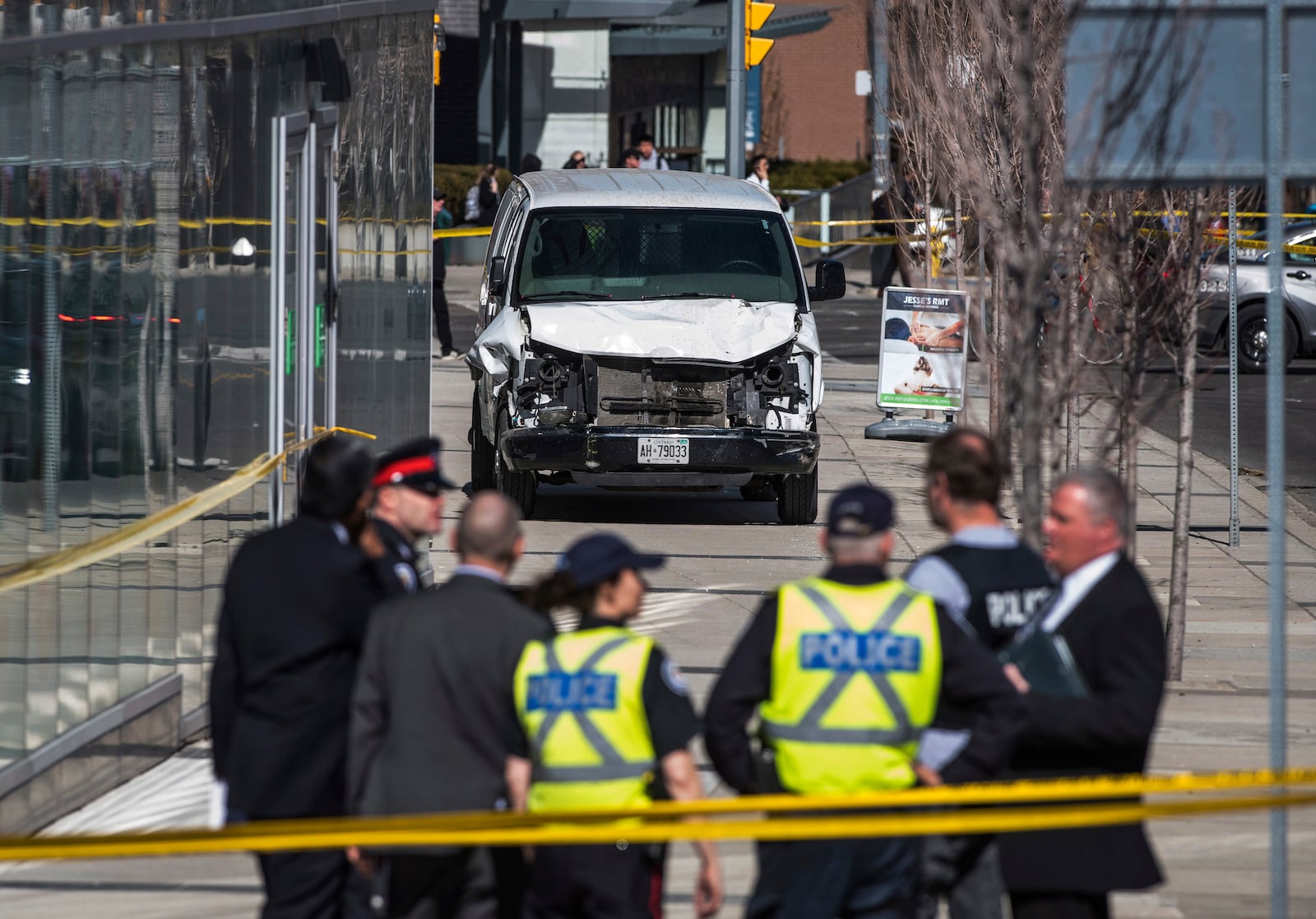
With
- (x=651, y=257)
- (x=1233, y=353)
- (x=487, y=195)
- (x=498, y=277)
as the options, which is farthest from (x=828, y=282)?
(x=487, y=195)

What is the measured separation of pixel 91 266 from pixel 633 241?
22.0 ft

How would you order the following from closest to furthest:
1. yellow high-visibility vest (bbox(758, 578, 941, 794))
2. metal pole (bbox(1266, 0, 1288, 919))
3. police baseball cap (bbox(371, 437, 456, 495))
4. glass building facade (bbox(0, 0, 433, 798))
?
yellow high-visibility vest (bbox(758, 578, 941, 794)), metal pole (bbox(1266, 0, 1288, 919)), police baseball cap (bbox(371, 437, 456, 495)), glass building facade (bbox(0, 0, 433, 798))

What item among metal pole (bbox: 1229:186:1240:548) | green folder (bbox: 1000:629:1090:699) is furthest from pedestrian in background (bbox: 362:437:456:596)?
metal pole (bbox: 1229:186:1240:548)

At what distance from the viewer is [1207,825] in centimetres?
713

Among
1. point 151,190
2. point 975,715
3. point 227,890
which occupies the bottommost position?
point 227,890

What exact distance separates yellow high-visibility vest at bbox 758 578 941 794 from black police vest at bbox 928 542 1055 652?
0.36 meters

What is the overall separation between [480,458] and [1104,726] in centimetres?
965

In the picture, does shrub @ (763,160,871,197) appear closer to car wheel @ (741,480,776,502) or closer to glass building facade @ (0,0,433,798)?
car wheel @ (741,480,776,502)

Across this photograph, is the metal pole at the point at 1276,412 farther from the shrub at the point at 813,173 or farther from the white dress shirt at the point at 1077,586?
the shrub at the point at 813,173

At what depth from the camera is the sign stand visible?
17.1m

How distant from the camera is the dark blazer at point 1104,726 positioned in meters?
4.55

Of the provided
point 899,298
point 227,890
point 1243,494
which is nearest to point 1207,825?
point 227,890

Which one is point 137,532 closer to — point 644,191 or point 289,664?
point 289,664

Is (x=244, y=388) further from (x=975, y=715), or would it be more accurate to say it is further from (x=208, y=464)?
(x=975, y=715)
